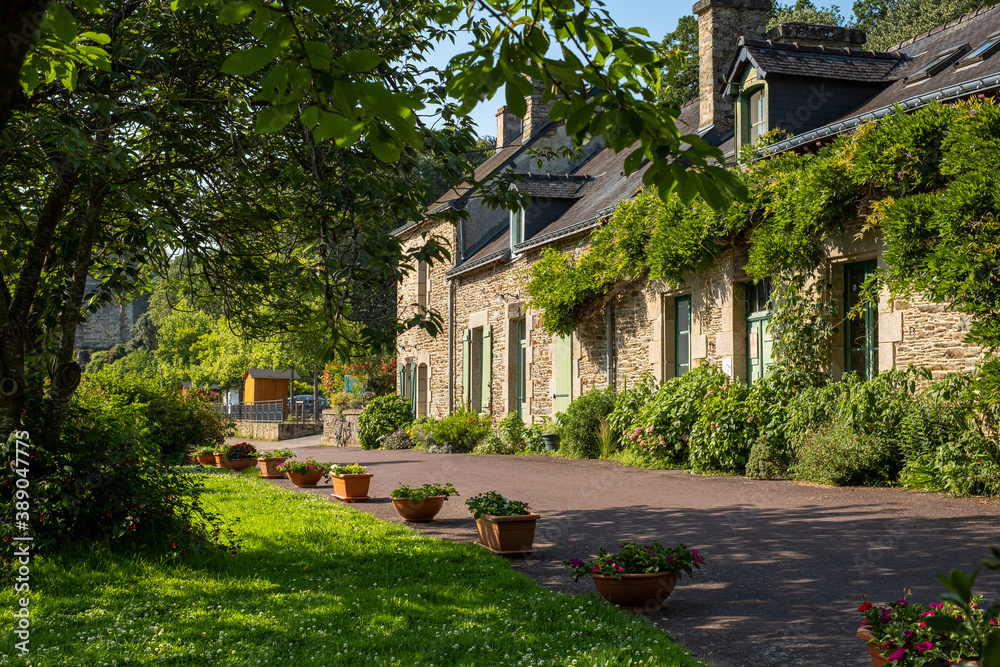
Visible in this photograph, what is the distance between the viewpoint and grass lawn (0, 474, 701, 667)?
4.05 meters

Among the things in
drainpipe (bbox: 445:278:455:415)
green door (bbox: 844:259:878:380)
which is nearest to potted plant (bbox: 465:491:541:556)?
green door (bbox: 844:259:878:380)

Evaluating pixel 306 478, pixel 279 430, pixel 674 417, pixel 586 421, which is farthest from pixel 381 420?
pixel 674 417

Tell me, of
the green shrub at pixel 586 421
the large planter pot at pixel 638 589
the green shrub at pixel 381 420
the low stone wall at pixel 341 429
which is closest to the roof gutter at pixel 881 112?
the green shrub at pixel 586 421

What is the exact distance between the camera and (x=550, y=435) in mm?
15742

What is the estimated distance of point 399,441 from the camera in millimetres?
20703

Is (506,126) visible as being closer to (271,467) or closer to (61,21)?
(271,467)

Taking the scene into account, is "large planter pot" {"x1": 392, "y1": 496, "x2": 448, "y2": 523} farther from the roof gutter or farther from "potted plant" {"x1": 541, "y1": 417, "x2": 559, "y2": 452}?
"potted plant" {"x1": 541, "y1": 417, "x2": 559, "y2": 452}

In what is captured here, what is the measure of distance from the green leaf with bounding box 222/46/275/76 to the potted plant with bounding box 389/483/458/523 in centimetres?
628

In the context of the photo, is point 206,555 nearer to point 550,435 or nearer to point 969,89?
point 969,89

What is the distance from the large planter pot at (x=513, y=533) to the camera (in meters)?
6.35

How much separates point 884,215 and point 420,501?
580 centimetres

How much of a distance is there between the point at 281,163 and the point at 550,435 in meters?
9.80

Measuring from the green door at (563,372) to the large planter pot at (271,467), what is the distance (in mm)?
5578

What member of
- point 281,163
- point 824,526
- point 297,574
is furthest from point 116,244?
point 824,526
